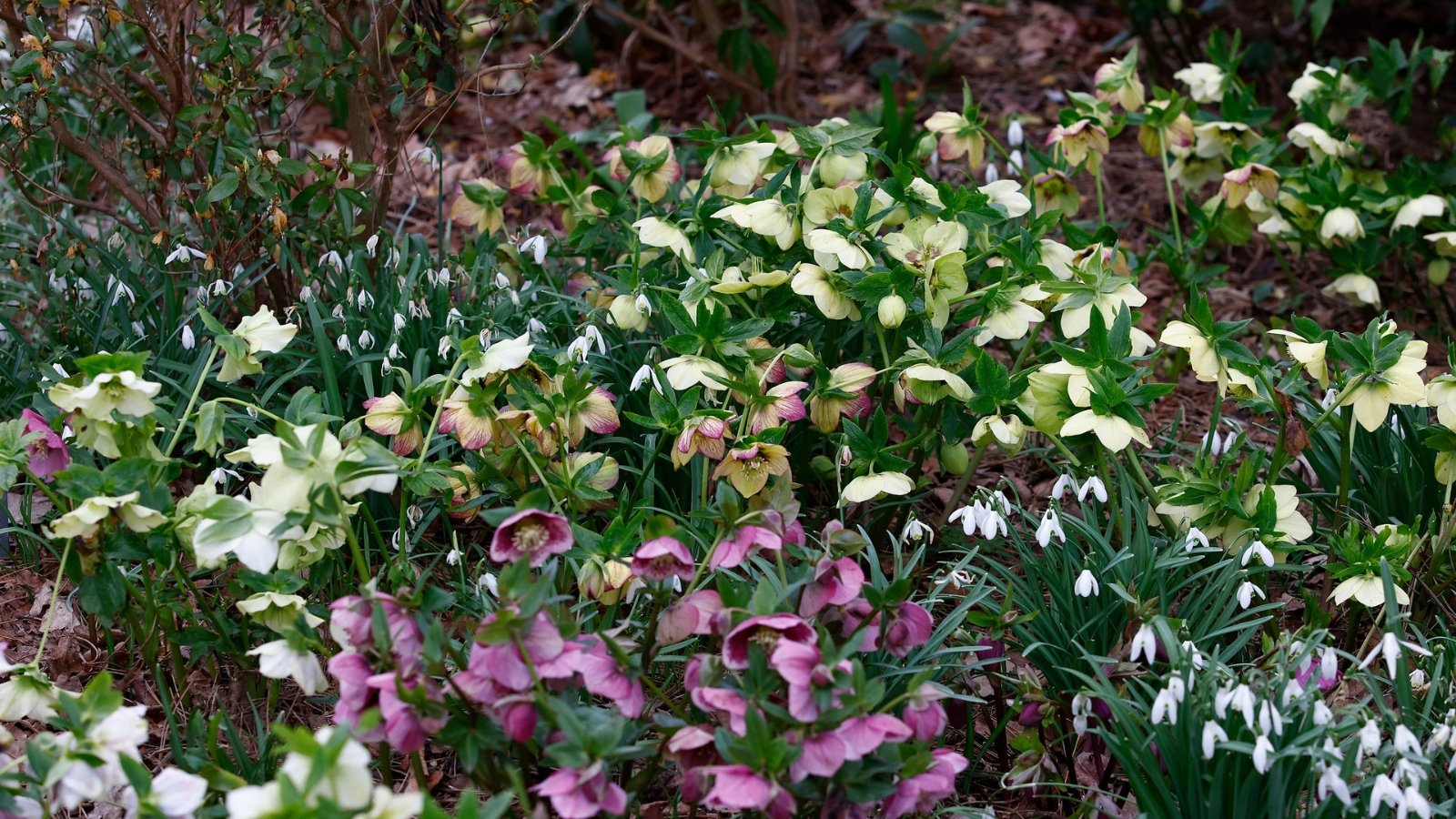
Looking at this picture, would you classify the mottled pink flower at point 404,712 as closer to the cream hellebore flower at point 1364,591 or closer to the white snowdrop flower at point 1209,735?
the white snowdrop flower at point 1209,735

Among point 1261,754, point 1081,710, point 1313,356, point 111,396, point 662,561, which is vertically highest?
point 111,396

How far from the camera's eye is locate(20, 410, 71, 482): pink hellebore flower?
1.53 metres

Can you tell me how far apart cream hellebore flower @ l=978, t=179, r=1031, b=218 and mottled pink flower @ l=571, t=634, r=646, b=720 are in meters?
1.01

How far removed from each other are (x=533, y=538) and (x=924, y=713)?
462 mm

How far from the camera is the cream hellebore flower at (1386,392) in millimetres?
1622

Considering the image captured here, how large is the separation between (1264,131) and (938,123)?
109 cm

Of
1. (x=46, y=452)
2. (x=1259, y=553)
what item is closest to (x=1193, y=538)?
(x=1259, y=553)

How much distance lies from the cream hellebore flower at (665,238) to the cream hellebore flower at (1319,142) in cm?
126

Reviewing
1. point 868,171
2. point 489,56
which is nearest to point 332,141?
point 489,56

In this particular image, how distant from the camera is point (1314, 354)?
168cm

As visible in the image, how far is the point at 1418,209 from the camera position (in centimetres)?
235

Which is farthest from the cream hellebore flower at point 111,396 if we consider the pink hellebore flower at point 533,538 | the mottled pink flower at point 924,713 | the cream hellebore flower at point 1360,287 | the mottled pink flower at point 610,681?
the cream hellebore flower at point 1360,287

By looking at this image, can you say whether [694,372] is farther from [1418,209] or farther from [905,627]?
[1418,209]

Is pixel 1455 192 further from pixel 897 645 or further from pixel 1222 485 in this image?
pixel 897 645
